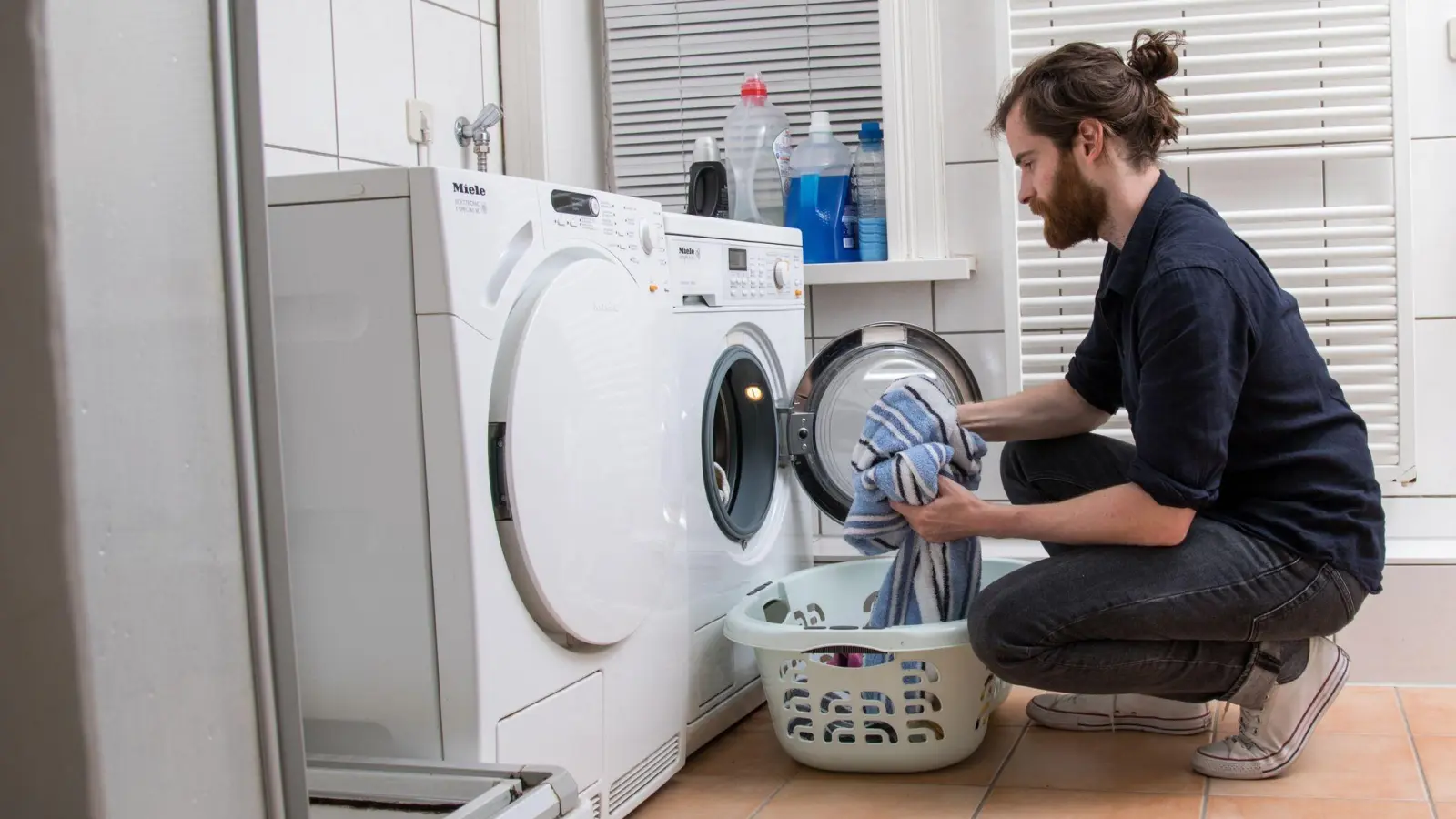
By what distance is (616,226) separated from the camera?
70.8 inches

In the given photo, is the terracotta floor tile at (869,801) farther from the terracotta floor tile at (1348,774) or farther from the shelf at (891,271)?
the shelf at (891,271)

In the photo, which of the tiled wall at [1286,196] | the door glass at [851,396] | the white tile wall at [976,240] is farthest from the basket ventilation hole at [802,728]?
the white tile wall at [976,240]

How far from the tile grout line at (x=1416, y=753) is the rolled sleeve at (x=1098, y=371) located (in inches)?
26.3

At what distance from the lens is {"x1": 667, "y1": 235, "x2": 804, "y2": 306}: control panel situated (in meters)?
2.03

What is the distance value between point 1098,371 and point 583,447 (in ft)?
2.92

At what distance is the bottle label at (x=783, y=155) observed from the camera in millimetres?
2756

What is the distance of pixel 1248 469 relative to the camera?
5.88 feet

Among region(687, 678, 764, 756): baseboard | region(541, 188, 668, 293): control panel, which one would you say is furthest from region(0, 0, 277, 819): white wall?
region(687, 678, 764, 756): baseboard

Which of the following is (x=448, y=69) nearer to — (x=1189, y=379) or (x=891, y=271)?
(x=891, y=271)

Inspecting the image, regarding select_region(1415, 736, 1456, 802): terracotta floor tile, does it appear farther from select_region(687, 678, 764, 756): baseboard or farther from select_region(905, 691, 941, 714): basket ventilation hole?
select_region(687, 678, 764, 756): baseboard

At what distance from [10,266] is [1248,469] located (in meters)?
1.58

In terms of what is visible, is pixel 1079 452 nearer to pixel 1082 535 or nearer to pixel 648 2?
pixel 1082 535

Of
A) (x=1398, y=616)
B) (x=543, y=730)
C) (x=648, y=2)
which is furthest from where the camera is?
(x=648, y=2)

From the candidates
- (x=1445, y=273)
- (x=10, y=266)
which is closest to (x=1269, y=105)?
(x=1445, y=273)
